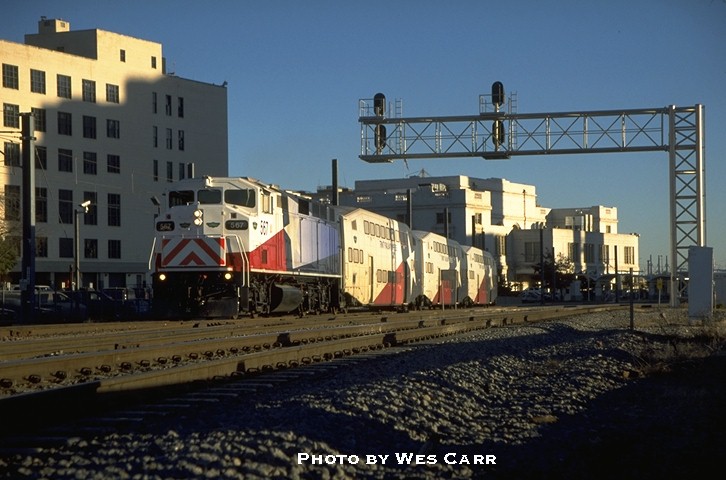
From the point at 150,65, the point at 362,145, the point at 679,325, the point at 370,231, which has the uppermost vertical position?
the point at 150,65

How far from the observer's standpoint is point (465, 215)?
92.9 metres

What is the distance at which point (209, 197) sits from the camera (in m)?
24.3

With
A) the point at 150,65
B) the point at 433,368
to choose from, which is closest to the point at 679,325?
Answer: the point at 433,368

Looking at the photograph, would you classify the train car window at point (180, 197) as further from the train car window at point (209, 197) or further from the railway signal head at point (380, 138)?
the railway signal head at point (380, 138)

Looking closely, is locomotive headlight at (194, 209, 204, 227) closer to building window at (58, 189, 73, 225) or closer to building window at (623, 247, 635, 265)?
building window at (58, 189, 73, 225)

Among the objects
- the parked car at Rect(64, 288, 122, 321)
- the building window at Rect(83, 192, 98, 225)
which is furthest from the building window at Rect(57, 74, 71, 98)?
the parked car at Rect(64, 288, 122, 321)

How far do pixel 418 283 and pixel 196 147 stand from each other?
36475 mm

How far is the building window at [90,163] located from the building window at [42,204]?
13.0 ft

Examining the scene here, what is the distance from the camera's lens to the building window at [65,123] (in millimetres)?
64875

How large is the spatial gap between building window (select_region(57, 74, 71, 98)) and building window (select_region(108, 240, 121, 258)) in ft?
34.5

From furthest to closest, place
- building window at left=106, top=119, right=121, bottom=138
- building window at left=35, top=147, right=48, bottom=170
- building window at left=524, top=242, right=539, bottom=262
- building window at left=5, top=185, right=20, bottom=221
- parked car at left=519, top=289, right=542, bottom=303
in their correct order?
building window at left=524, top=242, right=539, bottom=262
parked car at left=519, top=289, right=542, bottom=303
building window at left=106, top=119, right=121, bottom=138
building window at left=35, top=147, right=48, bottom=170
building window at left=5, top=185, right=20, bottom=221

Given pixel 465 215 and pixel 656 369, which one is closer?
pixel 656 369

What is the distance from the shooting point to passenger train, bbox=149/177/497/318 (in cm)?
2367

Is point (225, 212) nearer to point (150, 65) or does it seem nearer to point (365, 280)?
point (365, 280)
